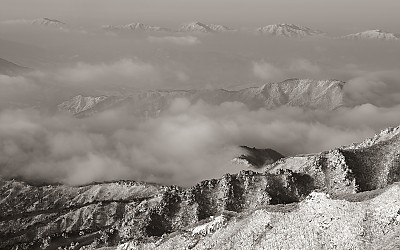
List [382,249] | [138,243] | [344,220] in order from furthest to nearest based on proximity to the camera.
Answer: [138,243]
[344,220]
[382,249]

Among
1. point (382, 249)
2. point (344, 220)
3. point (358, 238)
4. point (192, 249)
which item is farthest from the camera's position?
point (192, 249)

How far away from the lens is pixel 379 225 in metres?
108

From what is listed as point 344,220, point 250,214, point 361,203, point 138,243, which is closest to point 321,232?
point 344,220

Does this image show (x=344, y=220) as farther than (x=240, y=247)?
No

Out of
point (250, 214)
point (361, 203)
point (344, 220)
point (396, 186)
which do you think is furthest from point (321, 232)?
point (250, 214)

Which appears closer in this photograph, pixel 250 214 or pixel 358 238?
pixel 358 238

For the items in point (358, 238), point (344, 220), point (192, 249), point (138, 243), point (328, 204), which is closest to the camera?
point (358, 238)

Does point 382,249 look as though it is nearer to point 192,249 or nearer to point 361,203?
point 361,203

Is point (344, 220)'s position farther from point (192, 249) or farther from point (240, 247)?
point (192, 249)

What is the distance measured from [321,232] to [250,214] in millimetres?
32615

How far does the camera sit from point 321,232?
114 meters

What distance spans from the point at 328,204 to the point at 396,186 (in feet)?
56.6

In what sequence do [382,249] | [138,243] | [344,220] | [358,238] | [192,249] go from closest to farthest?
[382,249] → [358,238] → [344,220] → [192,249] → [138,243]

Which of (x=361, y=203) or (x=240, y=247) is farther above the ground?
(x=361, y=203)
